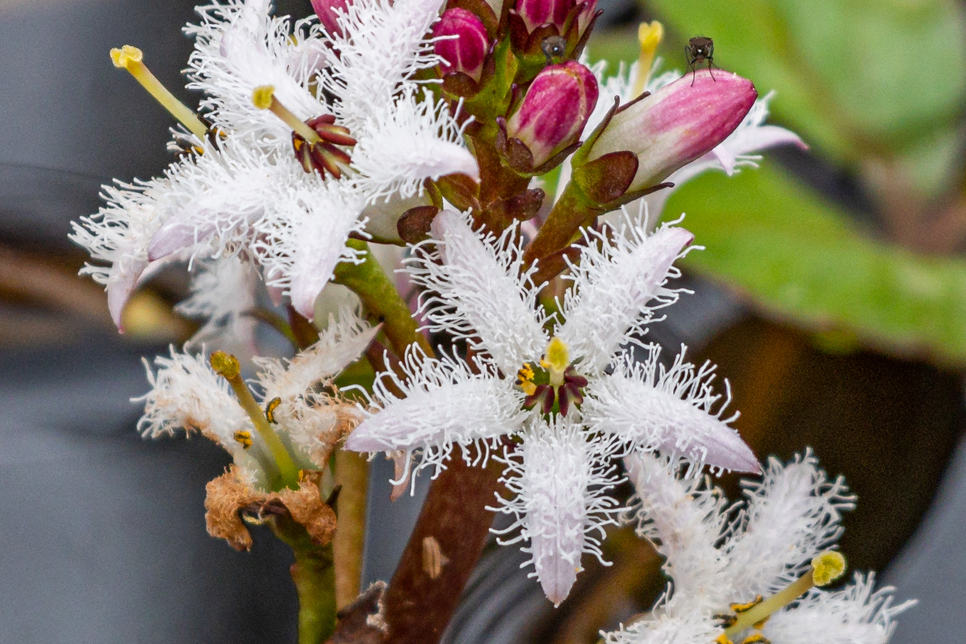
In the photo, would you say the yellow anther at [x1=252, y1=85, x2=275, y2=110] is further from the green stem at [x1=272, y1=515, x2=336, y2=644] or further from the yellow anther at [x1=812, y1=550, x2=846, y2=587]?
the yellow anther at [x1=812, y1=550, x2=846, y2=587]

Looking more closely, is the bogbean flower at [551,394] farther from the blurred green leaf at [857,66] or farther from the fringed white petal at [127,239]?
the blurred green leaf at [857,66]

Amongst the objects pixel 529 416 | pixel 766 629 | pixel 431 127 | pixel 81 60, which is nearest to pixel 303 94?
pixel 431 127

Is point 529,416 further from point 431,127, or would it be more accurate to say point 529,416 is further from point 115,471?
point 115,471

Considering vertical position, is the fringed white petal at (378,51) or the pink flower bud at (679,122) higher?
the fringed white petal at (378,51)

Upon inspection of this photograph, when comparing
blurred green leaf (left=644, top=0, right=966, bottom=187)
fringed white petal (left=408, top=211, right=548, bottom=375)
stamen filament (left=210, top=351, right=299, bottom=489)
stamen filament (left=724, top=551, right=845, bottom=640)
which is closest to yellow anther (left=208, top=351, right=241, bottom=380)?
stamen filament (left=210, top=351, right=299, bottom=489)

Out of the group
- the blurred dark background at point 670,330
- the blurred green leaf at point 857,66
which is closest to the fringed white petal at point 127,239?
the blurred dark background at point 670,330
